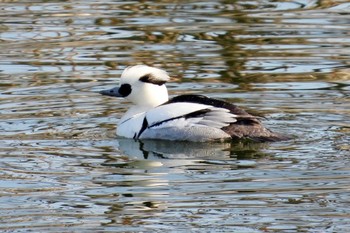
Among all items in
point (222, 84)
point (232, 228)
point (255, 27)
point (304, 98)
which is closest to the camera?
point (232, 228)

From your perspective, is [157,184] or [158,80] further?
[158,80]

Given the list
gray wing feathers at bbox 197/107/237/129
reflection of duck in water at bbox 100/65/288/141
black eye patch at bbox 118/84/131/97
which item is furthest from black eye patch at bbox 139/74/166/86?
gray wing feathers at bbox 197/107/237/129

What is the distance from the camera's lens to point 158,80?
461 inches

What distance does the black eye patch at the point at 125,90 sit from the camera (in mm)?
11844

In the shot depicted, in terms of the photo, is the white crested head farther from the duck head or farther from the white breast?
the white breast

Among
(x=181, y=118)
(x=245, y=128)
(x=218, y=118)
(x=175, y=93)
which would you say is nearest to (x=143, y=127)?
(x=181, y=118)

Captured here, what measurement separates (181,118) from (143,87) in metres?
0.67

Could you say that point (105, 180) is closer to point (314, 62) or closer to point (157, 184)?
point (157, 184)

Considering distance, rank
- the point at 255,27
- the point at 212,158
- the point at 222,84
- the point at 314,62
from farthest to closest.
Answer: the point at 255,27 → the point at 314,62 → the point at 222,84 → the point at 212,158

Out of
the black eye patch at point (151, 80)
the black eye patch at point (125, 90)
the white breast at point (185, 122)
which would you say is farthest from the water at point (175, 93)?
the black eye patch at point (151, 80)

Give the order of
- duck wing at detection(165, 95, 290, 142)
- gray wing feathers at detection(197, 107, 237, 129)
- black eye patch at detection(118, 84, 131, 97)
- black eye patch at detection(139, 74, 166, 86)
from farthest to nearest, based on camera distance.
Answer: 1. black eye patch at detection(118, 84, 131, 97)
2. black eye patch at detection(139, 74, 166, 86)
3. gray wing feathers at detection(197, 107, 237, 129)
4. duck wing at detection(165, 95, 290, 142)

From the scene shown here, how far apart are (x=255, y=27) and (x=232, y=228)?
8.78 m

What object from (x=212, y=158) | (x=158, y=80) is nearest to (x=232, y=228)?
(x=212, y=158)

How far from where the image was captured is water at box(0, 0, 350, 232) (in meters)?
8.66
